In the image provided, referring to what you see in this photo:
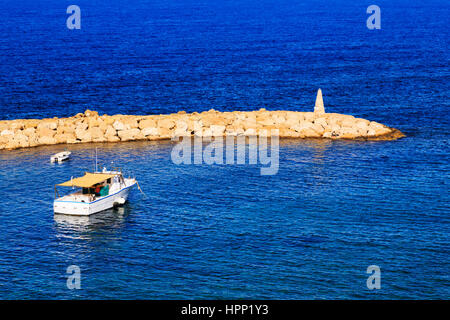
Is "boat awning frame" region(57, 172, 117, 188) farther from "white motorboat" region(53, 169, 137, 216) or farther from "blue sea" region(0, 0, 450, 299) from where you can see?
"blue sea" region(0, 0, 450, 299)

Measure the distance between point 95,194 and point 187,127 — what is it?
2837cm

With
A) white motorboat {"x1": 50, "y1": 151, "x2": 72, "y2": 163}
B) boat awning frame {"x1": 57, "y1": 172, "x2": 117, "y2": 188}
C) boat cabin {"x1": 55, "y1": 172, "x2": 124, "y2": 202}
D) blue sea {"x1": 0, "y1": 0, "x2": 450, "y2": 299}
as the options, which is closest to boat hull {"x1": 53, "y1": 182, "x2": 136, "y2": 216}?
boat cabin {"x1": 55, "y1": 172, "x2": 124, "y2": 202}

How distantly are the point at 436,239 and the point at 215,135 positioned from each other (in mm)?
41895

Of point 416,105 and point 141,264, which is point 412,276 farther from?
point 416,105

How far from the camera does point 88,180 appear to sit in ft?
241

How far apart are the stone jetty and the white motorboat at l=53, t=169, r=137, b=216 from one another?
20798 millimetres

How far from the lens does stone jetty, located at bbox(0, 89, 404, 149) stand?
3772 inches

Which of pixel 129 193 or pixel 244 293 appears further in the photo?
pixel 129 193

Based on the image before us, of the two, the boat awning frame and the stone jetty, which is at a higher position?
the stone jetty

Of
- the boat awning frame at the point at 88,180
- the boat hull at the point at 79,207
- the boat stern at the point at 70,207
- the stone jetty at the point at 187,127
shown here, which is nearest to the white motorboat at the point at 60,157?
the stone jetty at the point at 187,127

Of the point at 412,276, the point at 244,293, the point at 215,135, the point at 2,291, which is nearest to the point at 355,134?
the point at 215,135

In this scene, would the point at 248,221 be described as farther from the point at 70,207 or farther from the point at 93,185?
the point at 70,207

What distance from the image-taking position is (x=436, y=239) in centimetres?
6306

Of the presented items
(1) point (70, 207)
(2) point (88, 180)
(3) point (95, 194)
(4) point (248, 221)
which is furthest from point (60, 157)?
(4) point (248, 221)
